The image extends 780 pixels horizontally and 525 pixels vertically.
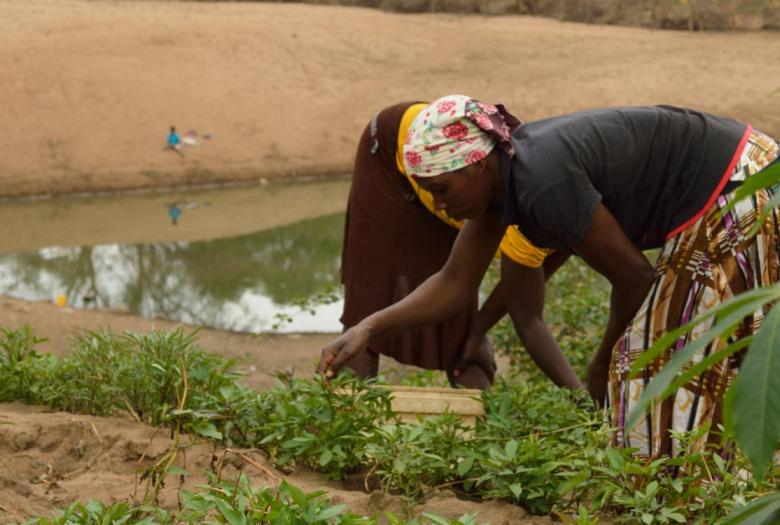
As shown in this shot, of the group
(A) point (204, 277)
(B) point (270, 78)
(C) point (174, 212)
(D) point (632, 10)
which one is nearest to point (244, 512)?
(A) point (204, 277)

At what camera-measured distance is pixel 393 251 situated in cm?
435

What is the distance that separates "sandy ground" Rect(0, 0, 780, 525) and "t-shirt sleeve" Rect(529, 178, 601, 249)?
9.42 m

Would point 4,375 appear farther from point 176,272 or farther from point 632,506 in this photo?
point 176,272

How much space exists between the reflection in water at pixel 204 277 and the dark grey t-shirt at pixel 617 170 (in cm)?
611

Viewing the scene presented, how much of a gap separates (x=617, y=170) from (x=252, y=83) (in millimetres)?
14572

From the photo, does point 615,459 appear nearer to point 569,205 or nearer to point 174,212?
point 569,205

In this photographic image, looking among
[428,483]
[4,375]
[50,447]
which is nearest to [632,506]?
[428,483]

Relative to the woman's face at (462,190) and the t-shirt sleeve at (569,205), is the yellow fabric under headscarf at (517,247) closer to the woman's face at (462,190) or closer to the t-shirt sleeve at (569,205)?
the woman's face at (462,190)

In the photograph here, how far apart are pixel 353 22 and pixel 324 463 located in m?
17.4

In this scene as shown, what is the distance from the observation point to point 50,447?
3.00m

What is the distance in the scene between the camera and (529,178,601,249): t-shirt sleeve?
2672mm

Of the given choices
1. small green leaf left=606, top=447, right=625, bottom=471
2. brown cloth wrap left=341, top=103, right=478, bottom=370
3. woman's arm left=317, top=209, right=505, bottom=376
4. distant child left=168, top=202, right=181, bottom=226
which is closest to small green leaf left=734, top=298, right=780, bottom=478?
small green leaf left=606, top=447, right=625, bottom=471

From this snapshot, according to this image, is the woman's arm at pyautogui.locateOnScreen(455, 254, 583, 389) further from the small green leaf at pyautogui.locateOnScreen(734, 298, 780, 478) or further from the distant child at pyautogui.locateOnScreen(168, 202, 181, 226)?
the distant child at pyautogui.locateOnScreen(168, 202, 181, 226)

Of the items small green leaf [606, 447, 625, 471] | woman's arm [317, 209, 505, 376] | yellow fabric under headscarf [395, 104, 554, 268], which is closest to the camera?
small green leaf [606, 447, 625, 471]
